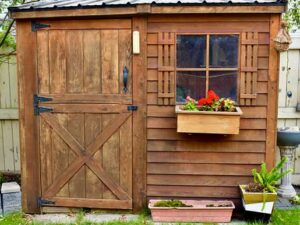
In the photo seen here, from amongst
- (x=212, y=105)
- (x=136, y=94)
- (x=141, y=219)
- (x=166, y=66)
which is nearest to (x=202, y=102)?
(x=212, y=105)

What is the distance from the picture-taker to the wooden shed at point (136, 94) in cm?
366

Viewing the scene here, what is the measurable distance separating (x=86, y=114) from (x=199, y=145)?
1167 mm

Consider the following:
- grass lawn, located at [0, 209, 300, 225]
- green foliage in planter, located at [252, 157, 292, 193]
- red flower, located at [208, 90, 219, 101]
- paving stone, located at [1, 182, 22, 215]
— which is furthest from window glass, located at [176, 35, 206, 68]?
paving stone, located at [1, 182, 22, 215]

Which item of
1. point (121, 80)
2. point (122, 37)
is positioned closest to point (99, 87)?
point (121, 80)

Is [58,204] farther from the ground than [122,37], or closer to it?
closer to it

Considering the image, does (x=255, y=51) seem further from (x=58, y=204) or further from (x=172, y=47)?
(x=58, y=204)

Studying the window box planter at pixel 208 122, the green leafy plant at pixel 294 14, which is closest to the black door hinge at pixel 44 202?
the window box planter at pixel 208 122

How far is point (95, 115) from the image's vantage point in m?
3.86

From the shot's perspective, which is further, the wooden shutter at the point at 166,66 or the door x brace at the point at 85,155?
the door x brace at the point at 85,155

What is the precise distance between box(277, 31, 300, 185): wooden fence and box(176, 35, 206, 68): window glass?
1.48 metres

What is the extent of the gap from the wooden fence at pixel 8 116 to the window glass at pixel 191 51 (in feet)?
8.03

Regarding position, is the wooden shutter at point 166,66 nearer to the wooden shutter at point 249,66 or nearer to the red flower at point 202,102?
the red flower at point 202,102

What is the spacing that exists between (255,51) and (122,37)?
128 cm

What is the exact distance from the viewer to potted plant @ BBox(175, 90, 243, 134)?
3.56m
